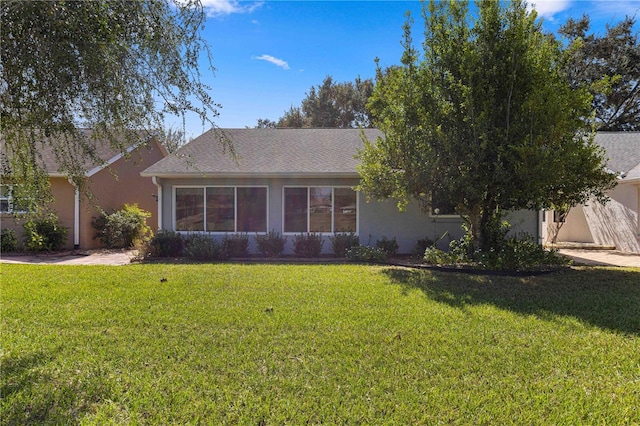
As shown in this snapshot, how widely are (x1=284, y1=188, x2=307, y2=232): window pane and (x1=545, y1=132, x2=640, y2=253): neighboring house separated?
8.61 meters

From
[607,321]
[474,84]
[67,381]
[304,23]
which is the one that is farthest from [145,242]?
[607,321]

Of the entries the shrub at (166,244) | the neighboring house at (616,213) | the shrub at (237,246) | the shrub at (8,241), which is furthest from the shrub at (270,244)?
the neighboring house at (616,213)

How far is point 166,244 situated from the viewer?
1115 cm

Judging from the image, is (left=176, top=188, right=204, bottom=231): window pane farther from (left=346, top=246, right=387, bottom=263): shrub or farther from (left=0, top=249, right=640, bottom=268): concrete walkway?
(left=346, top=246, right=387, bottom=263): shrub

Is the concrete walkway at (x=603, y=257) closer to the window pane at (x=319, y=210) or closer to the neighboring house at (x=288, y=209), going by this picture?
the neighboring house at (x=288, y=209)

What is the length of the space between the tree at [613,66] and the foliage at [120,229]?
81.8 feet

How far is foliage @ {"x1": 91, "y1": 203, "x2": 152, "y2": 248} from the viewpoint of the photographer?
13281 mm

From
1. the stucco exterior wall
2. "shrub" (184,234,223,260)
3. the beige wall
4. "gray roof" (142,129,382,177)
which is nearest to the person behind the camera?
"shrub" (184,234,223,260)

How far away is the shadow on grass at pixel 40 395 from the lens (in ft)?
9.64

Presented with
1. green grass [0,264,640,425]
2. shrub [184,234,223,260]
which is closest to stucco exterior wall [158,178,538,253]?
shrub [184,234,223,260]

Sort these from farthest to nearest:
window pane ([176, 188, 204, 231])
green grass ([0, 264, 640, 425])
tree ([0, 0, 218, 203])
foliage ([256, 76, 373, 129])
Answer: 1. foliage ([256, 76, 373, 129])
2. window pane ([176, 188, 204, 231])
3. tree ([0, 0, 218, 203])
4. green grass ([0, 264, 640, 425])

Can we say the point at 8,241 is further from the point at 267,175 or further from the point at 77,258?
the point at 267,175

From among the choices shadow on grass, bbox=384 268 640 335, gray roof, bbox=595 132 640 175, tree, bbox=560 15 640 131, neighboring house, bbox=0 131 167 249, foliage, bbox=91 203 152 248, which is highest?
tree, bbox=560 15 640 131

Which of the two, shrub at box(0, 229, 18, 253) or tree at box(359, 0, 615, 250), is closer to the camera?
tree at box(359, 0, 615, 250)
